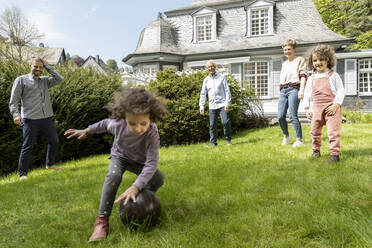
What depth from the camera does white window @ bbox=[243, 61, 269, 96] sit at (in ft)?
58.4

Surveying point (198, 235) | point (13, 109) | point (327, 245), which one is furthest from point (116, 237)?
point (13, 109)

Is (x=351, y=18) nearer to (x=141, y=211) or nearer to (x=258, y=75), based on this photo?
(x=258, y=75)

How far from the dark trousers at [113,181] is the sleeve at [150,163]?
24 cm

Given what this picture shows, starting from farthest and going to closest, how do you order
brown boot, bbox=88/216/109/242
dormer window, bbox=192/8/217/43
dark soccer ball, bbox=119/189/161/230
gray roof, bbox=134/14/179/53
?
dormer window, bbox=192/8/217/43, gray roof, bbox=134/14/179/53, dark soccer ball, bbox=119/189/161/230, brown boot, bbox=88/216/109/242

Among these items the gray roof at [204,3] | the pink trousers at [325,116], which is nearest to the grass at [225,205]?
the pink trousers at [325,116]

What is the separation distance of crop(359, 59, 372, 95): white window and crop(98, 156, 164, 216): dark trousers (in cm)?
1751

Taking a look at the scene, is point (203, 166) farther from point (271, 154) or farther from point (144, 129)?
point (144, 129)

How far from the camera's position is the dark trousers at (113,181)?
2613mm

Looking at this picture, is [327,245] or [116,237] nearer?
[327,245]

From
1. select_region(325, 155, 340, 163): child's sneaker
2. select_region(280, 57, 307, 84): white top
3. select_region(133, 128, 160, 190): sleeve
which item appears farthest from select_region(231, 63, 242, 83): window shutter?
select_region(133, 128, 160, 190): sleeve

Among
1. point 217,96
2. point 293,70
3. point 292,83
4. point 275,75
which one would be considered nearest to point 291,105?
point 292,83

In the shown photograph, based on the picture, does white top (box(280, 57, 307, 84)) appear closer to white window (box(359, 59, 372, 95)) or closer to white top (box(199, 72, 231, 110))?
white top (box(199, 72, 231, 110))

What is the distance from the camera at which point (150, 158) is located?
2652 millimetres

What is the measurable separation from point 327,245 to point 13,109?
5.17 metres
